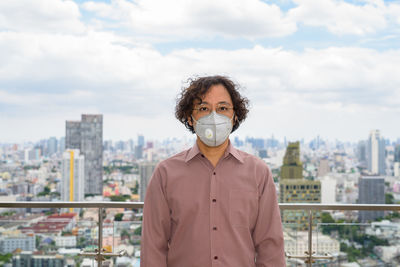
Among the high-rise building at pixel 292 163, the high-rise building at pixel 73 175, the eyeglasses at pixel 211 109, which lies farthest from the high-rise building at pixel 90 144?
the eyeglasses at pixel 211 109

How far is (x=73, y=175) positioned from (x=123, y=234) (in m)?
11.0

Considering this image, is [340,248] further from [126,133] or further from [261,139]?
[126,133]

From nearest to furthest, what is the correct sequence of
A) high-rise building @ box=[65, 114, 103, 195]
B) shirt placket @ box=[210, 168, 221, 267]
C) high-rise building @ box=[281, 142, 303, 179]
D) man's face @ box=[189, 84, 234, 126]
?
shirt placket @ box=[210, 168, 221, 267]
man's face @ box=[189, 84, 234, 126]
high-rise building @ box=[281, 142, 303, 179]
high-rise building @ box=[65, 114, 103, 195]

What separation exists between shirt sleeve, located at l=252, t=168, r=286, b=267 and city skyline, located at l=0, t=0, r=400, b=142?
10870mm

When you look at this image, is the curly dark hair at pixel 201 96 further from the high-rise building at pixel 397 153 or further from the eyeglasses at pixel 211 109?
the high-rise building at pixel 397 153

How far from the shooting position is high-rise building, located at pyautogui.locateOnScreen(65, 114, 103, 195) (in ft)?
44.8

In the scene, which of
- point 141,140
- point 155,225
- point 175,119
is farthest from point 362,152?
point 155,225

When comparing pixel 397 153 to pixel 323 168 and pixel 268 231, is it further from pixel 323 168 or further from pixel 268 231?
pixel 268 231

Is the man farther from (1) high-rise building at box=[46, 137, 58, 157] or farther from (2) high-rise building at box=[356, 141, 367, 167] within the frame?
(1) high-rise building at box=[46, 137, 58, 157]

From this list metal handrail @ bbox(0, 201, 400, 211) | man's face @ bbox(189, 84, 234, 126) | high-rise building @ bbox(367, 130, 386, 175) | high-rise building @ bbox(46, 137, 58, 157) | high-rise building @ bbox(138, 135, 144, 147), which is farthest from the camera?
high-rise building @ bbox(138, 135, 144, 147)

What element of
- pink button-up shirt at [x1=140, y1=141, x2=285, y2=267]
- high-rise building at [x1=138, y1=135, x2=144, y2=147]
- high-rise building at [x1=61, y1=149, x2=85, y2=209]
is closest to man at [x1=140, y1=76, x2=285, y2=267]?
pink button-up shirt at [x1=140, y1=141, x2=285, y2=267]

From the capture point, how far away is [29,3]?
11.1 metres

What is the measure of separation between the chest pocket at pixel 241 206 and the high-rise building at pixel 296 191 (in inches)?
46.7

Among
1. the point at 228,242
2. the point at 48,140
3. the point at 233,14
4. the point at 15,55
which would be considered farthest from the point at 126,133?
the point at 228,242
